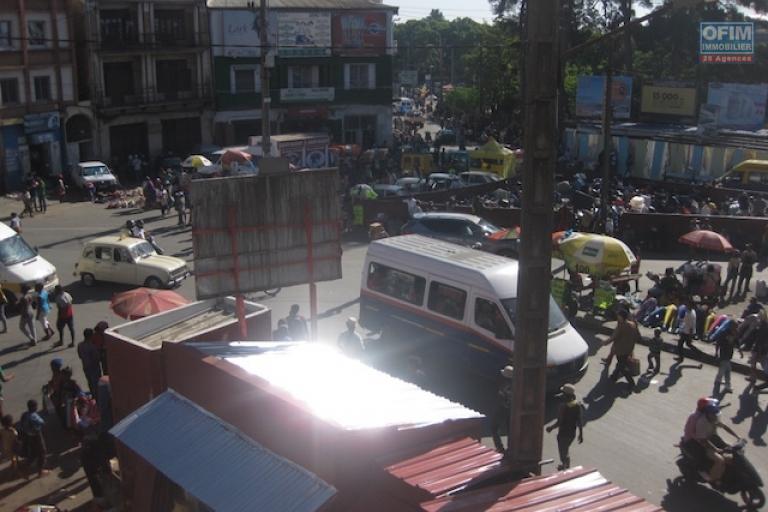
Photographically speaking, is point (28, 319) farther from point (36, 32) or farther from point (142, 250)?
point (36, 32)

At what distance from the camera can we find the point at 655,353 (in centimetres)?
1602

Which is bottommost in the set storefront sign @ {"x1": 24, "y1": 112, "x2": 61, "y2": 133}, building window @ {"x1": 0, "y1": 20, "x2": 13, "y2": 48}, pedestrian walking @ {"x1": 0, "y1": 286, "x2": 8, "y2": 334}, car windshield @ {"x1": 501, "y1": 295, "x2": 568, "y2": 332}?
pedestrian walking @ {"x1": 0, "y1": 286, "x2": 8, "y2": 334}

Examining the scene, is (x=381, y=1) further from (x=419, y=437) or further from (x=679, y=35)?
(x=419, y=437)

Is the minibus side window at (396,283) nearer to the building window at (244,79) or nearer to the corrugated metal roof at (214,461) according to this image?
the corrugated metal roof at (214,461)

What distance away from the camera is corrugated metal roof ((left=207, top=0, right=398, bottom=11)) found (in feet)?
149

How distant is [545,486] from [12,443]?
26.7ft

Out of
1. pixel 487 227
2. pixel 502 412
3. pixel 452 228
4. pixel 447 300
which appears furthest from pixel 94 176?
pixel 502 412

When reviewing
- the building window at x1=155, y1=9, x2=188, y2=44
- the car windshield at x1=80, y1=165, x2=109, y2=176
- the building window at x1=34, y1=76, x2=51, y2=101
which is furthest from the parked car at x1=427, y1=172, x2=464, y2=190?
the building window at x1=34, y1=76, x2=51, y2=101

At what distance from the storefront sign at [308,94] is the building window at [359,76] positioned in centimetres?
130

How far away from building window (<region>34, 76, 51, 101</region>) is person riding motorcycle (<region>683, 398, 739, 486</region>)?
33.7m

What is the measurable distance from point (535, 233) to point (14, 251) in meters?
16.3

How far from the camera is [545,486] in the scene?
723cm

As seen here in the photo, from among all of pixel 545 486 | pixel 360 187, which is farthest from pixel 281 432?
pixel 360 187

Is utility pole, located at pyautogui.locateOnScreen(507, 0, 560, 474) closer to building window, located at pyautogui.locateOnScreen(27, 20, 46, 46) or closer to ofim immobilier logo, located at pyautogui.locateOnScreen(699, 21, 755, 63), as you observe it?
building window, located at pyautogui.locateOnScreen(27, 20, 46, 46)
